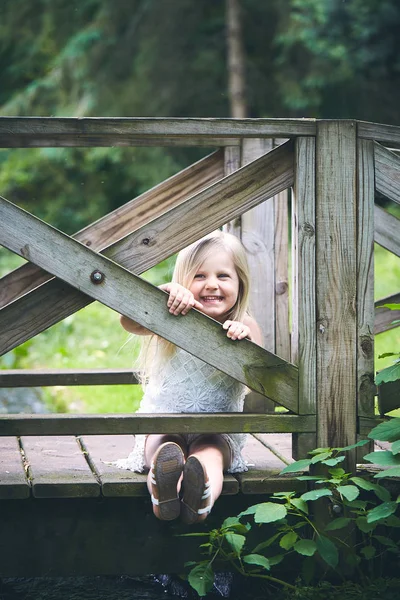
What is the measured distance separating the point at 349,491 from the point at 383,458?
169 mm

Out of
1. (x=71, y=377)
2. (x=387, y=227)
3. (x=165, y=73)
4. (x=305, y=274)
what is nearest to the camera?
(x=305, y=274)

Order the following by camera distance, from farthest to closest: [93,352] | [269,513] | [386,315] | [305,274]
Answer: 1. [93,352]
2. [386,315]
3. [305,274]
4. [269,513]

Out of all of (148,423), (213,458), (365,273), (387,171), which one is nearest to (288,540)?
(213,458)

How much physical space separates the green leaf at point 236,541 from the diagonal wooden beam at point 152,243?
3.16ft

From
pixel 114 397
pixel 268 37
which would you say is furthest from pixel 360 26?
pixel 114 397

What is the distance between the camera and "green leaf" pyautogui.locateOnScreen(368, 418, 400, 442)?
10.1 ft

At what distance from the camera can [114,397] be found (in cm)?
764

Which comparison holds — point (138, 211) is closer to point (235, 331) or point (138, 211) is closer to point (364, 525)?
point (235, 331)

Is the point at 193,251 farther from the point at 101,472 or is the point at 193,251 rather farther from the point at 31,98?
the point at 31,98

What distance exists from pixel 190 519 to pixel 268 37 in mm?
14984

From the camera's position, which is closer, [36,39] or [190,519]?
[190,519]

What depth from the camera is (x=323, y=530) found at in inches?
127

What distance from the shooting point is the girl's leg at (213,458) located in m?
3.12

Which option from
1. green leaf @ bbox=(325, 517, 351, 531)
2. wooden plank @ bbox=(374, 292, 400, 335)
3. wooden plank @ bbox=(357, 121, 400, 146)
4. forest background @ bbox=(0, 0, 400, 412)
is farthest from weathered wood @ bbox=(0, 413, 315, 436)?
forest background @ bbox=(0, 0, 400, 412)
